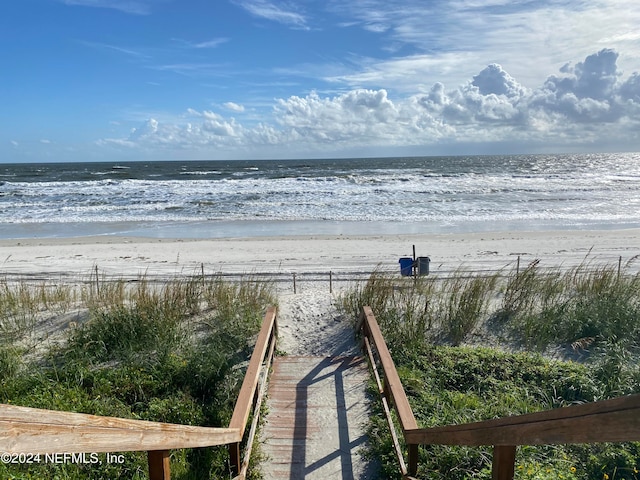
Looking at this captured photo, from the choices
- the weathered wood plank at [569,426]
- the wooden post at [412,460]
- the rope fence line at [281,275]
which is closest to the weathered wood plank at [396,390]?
the wooden post at [412,460]

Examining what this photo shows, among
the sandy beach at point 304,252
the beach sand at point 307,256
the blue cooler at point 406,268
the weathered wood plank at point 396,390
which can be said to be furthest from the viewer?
the sandy beach at point 304,252

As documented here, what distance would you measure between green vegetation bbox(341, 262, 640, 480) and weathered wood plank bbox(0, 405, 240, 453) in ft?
8.28

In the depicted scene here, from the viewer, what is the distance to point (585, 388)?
5336mm

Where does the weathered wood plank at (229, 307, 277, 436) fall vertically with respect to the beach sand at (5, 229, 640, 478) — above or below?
above

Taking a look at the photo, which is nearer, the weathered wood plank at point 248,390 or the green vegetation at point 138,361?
the weathered wood plank at point 248,390

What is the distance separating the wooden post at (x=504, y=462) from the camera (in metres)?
2.27

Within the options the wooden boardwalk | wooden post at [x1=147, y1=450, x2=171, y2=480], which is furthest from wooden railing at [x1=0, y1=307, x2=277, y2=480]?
the wooden boardwalk

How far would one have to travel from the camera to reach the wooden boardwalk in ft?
13.8

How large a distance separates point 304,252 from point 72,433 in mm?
15834

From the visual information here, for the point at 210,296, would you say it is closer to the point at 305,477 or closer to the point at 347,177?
the point at 305,477

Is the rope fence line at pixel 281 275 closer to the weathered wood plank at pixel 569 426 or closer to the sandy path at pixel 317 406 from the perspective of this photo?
the sandy path at pixel 317 406

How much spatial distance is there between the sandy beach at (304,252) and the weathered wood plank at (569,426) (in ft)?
36.0

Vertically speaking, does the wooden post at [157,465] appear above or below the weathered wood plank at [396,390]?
above

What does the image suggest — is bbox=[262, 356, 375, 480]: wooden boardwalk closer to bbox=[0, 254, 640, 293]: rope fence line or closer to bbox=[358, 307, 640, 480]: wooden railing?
bbox=[358, 307, 640, 480]: wooden railing
